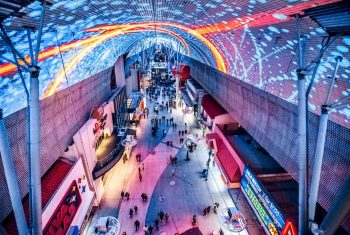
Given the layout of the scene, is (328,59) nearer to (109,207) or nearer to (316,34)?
(316,34)

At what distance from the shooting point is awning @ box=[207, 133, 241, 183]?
14.9 meters

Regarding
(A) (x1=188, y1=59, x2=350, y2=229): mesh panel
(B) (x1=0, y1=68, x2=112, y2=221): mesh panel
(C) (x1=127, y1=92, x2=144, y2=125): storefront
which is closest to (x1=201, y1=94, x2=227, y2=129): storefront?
(A) (x1=188, y1=59, x2=350, y2=229): mesh panel

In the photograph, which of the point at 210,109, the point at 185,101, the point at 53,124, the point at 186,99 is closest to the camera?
the point at 53,124

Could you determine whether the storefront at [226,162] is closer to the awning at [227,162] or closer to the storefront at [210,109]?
the awning at [227,162]

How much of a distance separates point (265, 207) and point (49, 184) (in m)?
10.3

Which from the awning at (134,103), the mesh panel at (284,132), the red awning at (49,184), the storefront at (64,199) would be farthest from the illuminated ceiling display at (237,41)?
the awning at (134,103)

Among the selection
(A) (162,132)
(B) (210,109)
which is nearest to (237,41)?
(B) (210,109)

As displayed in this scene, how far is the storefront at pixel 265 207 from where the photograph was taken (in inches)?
363

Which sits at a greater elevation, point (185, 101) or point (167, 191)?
point (185, 101)

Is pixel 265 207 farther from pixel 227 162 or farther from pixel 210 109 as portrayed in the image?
pixel 210 109

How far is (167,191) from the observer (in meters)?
17.1

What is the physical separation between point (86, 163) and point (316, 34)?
43.1ft

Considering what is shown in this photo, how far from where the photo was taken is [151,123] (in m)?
30.4

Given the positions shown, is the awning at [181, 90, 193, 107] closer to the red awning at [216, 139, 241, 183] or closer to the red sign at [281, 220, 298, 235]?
the red awning at [216, 139, 241, 183]
